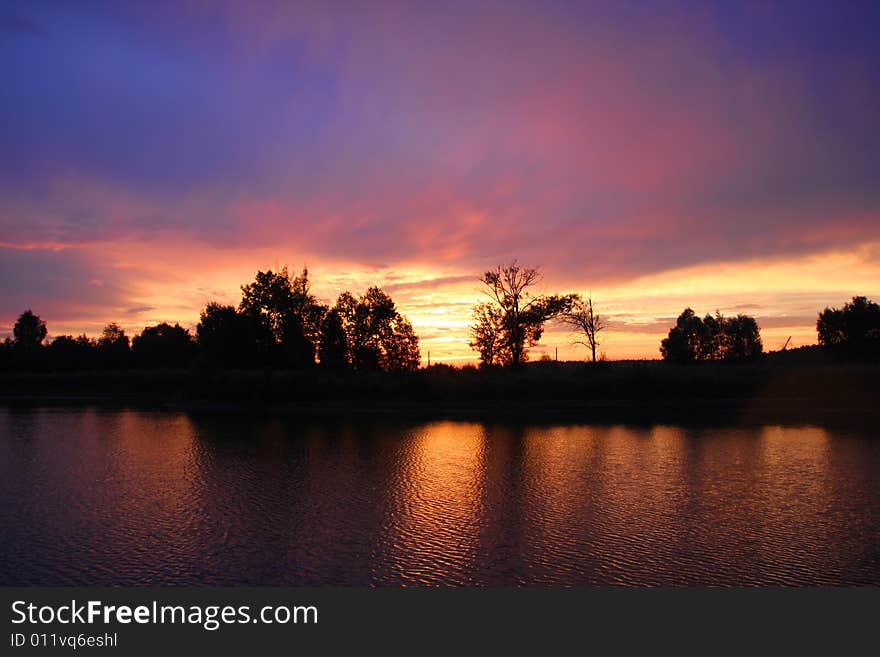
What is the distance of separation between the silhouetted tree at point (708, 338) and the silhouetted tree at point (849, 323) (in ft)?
44.7

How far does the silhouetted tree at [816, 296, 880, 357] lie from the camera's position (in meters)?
80.7

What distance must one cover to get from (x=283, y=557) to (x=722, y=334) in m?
108

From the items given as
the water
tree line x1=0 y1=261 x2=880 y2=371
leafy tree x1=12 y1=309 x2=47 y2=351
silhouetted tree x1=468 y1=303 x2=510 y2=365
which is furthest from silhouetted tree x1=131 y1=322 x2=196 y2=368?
the water

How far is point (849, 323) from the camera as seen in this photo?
84.1 meters

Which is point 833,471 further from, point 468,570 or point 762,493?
point 468,570

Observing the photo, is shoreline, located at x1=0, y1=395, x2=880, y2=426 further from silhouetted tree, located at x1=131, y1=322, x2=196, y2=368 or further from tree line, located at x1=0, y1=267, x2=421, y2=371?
silhouetted tree, located at x1=131, y1=322, x2=196, y2=368

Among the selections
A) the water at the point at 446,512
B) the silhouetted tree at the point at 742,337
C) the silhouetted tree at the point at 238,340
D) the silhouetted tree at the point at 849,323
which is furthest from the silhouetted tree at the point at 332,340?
the silhouetted tree at the point at 742,337

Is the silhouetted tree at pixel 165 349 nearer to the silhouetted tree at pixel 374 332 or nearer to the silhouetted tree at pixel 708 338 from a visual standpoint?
the silhouetted tree at pixel 374 332

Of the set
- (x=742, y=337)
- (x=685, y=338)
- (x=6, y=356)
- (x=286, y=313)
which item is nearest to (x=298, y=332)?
(x=286, y=313)

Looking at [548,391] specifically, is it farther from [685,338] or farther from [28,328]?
[28,328]

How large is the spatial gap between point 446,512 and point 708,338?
104m

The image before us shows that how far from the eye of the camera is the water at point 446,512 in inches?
238

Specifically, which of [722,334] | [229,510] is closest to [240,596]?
[229,510]

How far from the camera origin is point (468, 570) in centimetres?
604
